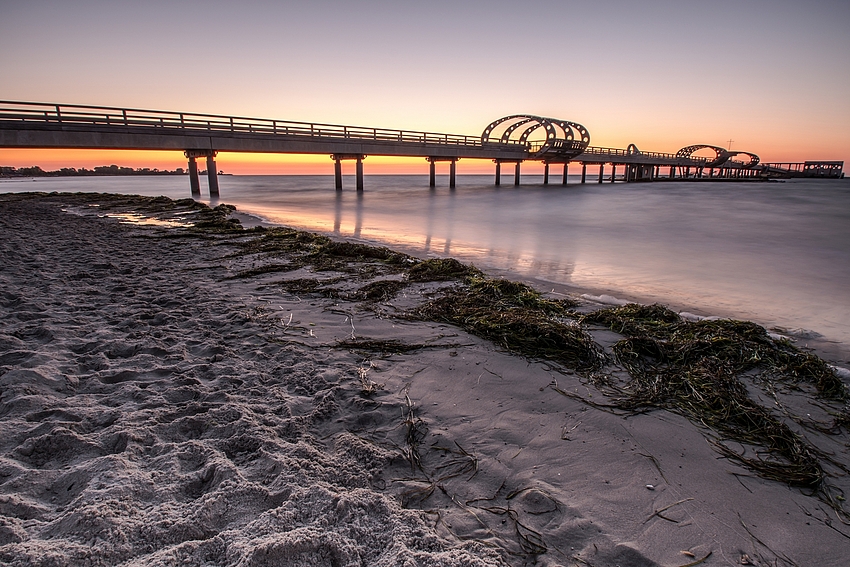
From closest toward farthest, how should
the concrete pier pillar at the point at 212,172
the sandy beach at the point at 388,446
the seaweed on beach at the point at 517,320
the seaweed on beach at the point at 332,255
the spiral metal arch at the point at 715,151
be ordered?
the sandy beach at the point at 388,446, the seaweed on beach at the point at 517,320, the seaweed on beach at the point at 332,255, the concrete pier pillar at the point at 212,172, the spiral metal arch at the point at 715,151

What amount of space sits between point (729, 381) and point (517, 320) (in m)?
1.70

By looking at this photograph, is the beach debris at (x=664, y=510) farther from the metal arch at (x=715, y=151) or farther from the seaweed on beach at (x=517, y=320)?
the metal arch at (x=715, y=151)

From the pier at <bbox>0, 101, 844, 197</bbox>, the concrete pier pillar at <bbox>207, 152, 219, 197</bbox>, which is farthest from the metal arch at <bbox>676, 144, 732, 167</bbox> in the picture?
the concrete pier pillar at <bbox>207, 152, 219, 197</bbox>

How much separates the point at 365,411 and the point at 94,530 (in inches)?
55.9

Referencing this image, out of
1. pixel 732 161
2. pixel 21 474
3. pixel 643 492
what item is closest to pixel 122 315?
pixel 21 474

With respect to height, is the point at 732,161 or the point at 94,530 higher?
the point at 732,161

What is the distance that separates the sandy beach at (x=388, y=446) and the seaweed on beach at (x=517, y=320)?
4cm

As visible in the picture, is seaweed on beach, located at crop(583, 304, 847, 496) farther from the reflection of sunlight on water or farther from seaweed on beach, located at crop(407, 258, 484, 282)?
the reflection of sunlight on water

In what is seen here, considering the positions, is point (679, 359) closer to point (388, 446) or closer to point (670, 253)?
point (388, 446)

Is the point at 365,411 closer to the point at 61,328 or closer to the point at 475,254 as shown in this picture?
the point at 61,328

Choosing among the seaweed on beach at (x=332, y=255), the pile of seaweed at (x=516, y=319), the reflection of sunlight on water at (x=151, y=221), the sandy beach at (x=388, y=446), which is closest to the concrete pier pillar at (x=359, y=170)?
A: the reflection of sunlight on water at (x=151, y=221)

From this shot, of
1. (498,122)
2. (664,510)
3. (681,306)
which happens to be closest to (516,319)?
(664,510)

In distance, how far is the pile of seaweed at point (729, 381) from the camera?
2387mm

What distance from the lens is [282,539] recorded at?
167 centimetres
